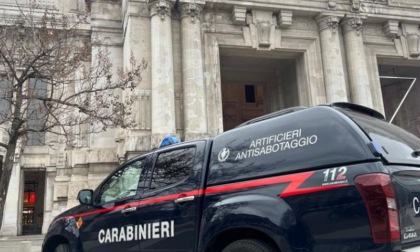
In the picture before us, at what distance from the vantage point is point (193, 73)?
16.3 m

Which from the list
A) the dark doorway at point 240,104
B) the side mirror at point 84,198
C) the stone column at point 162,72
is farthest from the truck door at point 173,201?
the dark doorway at point 240,104

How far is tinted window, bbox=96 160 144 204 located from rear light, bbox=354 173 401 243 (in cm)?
320

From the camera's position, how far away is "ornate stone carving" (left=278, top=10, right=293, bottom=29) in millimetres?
18562

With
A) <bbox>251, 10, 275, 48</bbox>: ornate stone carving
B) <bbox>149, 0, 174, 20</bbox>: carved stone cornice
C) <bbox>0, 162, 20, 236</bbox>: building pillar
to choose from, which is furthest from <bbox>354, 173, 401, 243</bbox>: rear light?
<bbox>0, 162, 20, 236</bbox>: building pillar

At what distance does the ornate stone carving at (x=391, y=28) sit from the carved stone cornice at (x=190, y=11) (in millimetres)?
10183

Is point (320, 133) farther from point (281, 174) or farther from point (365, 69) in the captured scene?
point (365, 69)

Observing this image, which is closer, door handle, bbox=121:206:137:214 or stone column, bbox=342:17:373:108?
door handle, bbox=121:206:137:214

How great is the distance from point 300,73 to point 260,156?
16151mm

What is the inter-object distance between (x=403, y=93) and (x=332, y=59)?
787cm

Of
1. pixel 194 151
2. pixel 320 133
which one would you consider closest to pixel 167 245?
pixel 194 151

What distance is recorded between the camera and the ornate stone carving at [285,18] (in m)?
18.6

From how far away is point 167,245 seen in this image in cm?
484

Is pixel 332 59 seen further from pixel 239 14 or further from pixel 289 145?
pixel 289 145

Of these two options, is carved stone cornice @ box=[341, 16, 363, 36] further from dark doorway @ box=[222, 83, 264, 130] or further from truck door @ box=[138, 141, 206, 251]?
truck door @ box=[138, 141, 206, 251]
